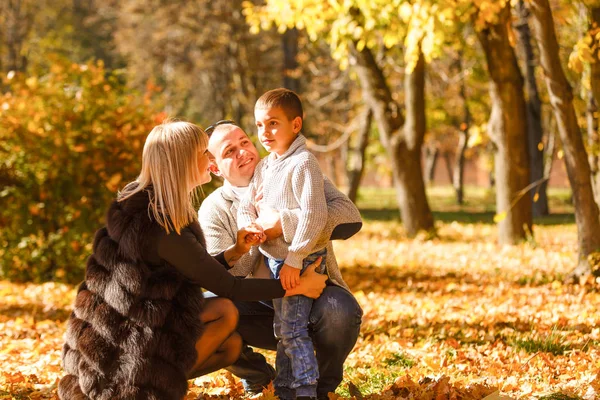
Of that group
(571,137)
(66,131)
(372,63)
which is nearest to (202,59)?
(372,63)

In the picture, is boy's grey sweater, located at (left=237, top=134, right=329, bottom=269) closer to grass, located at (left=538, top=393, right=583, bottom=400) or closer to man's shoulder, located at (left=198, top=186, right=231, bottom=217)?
A: man's shoulder, located at (left=198, top=186, right=231, bottom=217)

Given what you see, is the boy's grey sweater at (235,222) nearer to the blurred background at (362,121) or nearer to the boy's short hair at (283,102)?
the boy's short hair at (283,102)

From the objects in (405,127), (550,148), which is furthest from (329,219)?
(550,148)

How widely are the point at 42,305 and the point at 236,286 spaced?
5.48 meters

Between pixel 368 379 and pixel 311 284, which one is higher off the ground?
pixel 311 284

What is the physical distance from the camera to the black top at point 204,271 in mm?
3795

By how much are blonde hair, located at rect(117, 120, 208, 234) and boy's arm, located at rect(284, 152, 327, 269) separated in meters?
0.56

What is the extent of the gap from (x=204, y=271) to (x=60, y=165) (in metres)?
6.82

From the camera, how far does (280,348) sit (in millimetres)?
4383

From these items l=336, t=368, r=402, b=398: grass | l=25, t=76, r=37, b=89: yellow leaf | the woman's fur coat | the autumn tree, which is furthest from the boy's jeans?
the autumn tree

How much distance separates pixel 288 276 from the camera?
4.12m

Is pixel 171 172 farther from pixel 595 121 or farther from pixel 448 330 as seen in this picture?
pixel 595 121

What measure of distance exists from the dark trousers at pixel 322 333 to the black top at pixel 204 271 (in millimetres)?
299

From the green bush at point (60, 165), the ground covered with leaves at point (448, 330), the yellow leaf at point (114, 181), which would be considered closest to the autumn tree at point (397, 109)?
the ground covered with leaves at point (448, 330)
